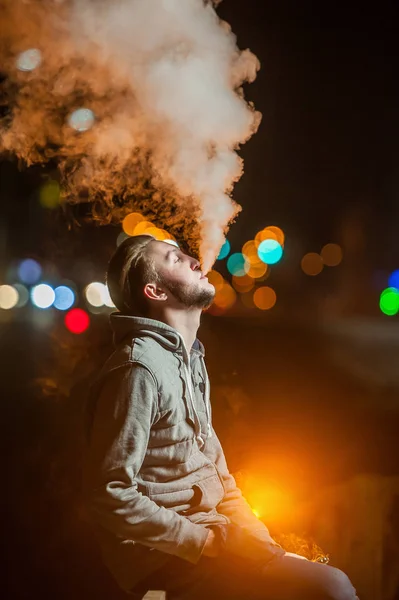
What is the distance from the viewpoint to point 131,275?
2701mm

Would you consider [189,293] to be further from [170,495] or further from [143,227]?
[143,227]

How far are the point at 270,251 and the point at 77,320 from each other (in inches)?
647

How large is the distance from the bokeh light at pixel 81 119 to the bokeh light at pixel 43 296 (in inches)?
775

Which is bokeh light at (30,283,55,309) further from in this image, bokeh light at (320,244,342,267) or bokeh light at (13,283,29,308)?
bokeh light at (320,244,342,267)

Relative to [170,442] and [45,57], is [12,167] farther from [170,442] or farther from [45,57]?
[170,442]

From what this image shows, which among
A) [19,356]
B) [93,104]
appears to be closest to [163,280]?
[93,104]

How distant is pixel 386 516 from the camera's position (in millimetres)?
3975

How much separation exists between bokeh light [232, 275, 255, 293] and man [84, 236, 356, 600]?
32.1 metres

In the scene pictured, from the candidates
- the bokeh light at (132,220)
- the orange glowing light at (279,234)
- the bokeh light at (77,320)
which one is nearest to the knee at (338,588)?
the bokeh light at (132,220)

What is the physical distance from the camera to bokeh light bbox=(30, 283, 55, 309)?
23.0 m

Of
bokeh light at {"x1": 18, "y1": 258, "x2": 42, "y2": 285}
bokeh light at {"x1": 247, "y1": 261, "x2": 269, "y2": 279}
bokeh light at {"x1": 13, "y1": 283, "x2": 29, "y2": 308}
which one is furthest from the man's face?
bokeh light at {"x1": 247, "y1": 261, "x2": 269, "y2": 279}

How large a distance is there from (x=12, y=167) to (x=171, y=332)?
→ 8681 millimetres

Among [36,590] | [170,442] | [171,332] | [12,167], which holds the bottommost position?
[36,590]

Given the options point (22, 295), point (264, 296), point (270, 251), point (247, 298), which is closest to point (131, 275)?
point (22, 295)
